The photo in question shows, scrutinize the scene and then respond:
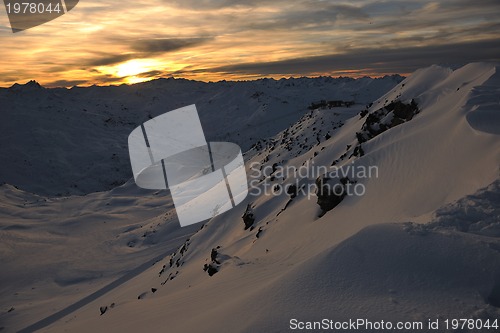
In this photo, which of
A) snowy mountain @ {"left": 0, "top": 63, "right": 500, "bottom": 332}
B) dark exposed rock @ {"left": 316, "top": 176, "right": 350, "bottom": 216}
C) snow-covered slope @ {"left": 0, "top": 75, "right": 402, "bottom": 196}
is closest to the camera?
snowy mountain @ {"left": 0, "top": 63, "right": 500, "bottom": 332}

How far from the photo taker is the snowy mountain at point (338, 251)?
402 cm

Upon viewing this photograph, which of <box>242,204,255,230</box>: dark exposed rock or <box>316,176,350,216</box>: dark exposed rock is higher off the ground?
<box>316,176,350,216</box>: dark exposed rock

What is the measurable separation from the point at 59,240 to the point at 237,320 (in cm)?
2197

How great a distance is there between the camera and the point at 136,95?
142 meters

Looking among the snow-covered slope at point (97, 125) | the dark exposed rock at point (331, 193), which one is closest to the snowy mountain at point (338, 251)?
the dark exposed rock at point (331, 193)

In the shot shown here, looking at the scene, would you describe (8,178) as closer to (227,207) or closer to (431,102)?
(227,207)

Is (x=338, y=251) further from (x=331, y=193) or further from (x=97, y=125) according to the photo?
(x=97, y=125)

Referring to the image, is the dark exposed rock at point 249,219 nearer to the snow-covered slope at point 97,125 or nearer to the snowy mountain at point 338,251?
the snowy mountain at point 338,251

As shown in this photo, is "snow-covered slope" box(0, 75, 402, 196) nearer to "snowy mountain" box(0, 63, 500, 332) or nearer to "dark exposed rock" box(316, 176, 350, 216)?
"snowy mountain" box(0, 63, 500, 332)

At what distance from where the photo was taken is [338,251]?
4.80 m

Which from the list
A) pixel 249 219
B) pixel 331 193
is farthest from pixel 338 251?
pixel 249 219

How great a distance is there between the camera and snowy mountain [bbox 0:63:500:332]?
13.2 feet

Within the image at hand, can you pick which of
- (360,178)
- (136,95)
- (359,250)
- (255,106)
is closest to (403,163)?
(360,178)

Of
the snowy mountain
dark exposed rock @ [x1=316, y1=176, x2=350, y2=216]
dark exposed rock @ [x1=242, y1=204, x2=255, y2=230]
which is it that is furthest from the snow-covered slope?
dark exposed rock @ [x1=316, y1=176, x2=350, y2=216]
